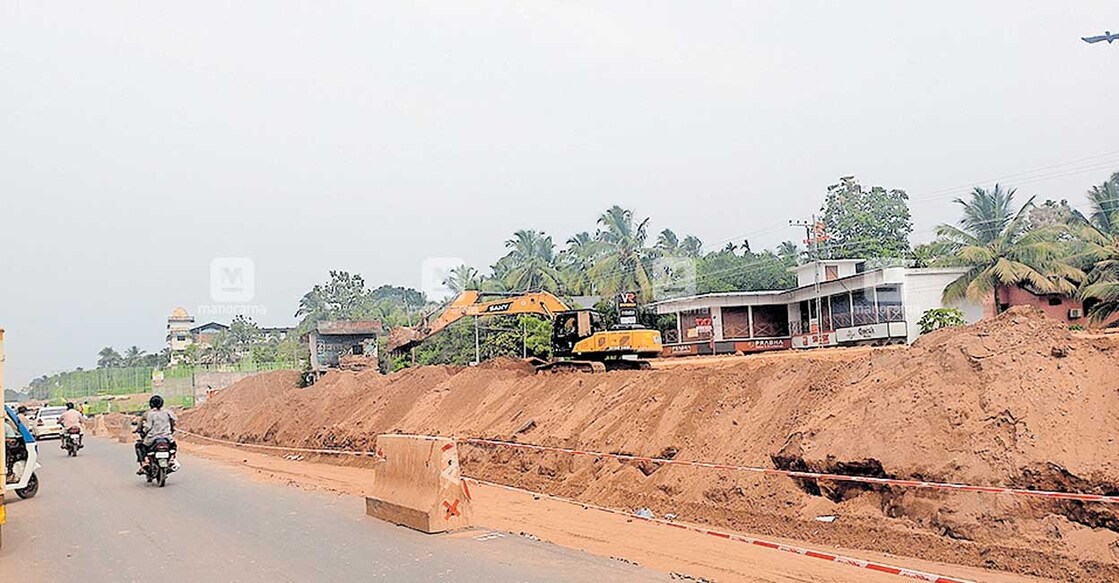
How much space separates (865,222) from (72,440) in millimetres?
50170

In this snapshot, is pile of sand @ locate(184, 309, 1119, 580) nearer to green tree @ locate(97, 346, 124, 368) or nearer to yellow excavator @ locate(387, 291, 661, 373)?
yellow excavator @ locate(387, 291, 661, 373)

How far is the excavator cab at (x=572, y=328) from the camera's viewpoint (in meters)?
26.9

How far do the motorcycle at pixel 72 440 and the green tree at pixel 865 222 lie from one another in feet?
152

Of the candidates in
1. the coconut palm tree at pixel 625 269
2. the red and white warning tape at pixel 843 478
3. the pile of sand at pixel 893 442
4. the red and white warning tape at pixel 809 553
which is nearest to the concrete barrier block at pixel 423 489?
the red and white warning tape at pixel 843 478

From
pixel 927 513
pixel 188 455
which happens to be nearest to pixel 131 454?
pixel 188 455

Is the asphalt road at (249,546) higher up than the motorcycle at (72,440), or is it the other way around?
the asphalt road at (249,546)

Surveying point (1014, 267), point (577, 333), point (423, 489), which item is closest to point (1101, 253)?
point (1014, 267)

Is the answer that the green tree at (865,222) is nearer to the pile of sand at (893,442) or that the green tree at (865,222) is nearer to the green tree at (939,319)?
the green tree at (939,319)

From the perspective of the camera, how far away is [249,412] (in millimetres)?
37656

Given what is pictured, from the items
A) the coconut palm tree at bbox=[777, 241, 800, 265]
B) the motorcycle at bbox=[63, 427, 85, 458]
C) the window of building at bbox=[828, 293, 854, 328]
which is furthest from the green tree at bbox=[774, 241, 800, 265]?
the motorcycle at bbox=[63, 427, 85, 458]

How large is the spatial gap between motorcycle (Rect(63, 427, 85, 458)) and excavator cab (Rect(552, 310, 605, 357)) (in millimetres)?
14402

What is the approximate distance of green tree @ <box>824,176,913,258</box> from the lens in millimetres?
60719

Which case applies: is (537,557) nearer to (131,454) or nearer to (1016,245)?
(131,454)

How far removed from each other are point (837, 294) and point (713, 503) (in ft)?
102
